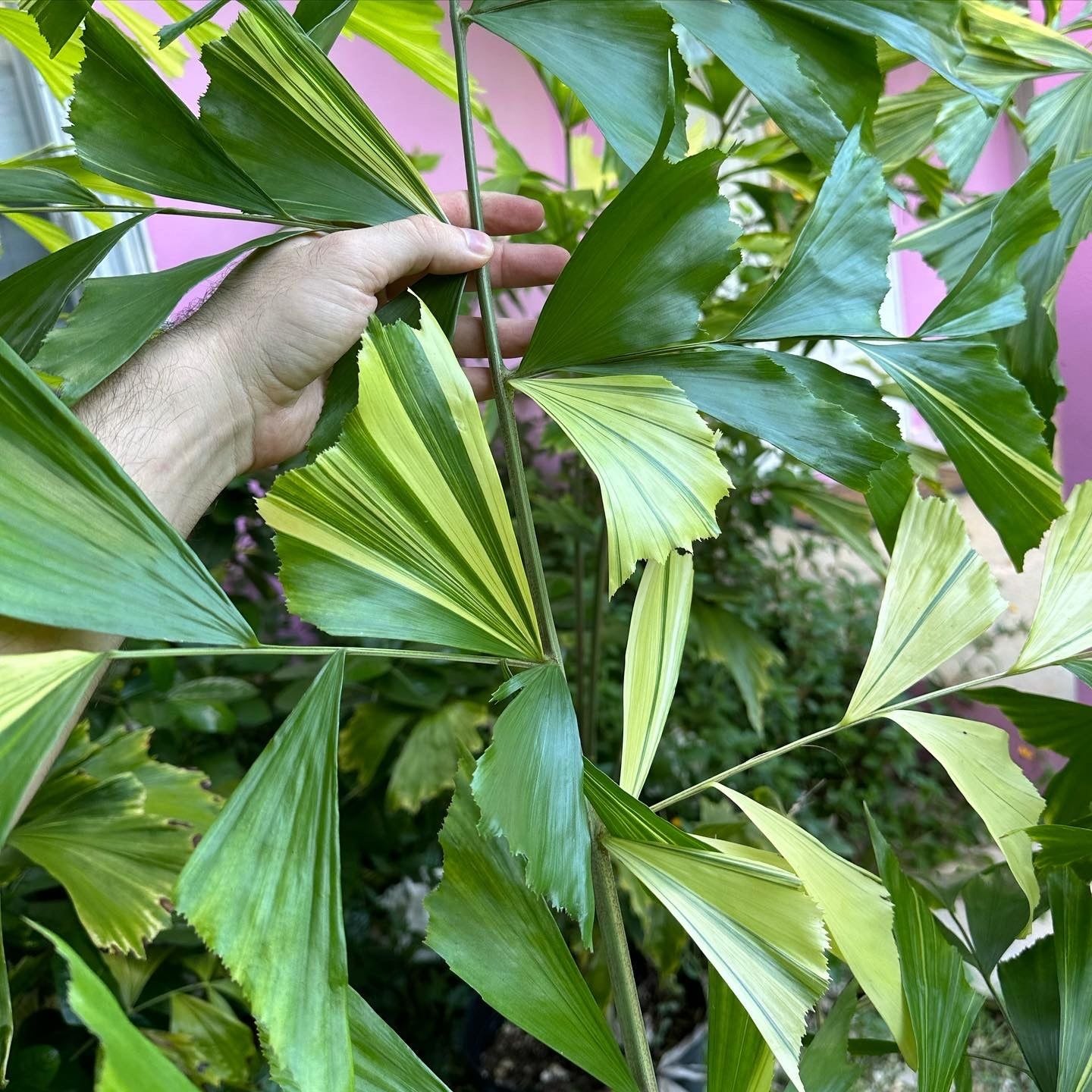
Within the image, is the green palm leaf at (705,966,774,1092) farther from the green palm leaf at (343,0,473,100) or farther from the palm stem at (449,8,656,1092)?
the green palm leaf at (343,0,473,100)

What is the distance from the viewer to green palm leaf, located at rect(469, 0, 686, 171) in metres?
0.39

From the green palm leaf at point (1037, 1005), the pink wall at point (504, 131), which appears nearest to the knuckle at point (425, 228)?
the green palm leaf at point (1037, 1005)

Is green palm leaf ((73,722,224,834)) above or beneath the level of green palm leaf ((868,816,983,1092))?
beneath

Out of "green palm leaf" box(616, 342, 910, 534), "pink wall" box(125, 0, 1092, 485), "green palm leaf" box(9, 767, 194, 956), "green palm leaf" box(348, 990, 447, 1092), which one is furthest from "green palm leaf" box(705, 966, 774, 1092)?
"pink wall" box(125, 0, 1092, 485)

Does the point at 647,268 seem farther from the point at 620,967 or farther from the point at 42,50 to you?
the point at 42,50

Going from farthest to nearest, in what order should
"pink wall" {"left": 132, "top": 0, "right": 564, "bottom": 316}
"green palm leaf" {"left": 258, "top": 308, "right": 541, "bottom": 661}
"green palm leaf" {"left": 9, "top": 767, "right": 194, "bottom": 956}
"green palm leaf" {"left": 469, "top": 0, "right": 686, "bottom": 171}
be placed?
"pink wall" {"left": 132, "top": 0, "right": 564, "bottom": 316}
"green palm leaf" {"left": 9, "top": 767, "right": 194, "bottom": 956}
"green palm leaf" {"left": 469, "top": 0, "right": 686, "bottom": 171}
"green palm leaf" {"left": 258, "top": 308, "right": 541, "bottom": 661}

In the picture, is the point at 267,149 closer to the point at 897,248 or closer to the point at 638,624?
the point at 638,624

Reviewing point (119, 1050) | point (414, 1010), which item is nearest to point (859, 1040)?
point (119, 1050)

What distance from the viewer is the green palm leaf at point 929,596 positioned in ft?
1.38

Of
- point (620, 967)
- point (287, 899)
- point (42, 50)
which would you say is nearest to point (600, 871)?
point (620, 967)

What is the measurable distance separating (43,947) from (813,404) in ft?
2.73

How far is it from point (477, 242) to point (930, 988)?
399 mm

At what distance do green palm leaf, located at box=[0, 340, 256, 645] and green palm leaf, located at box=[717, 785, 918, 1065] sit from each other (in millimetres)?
233

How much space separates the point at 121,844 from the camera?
0.54 meters
